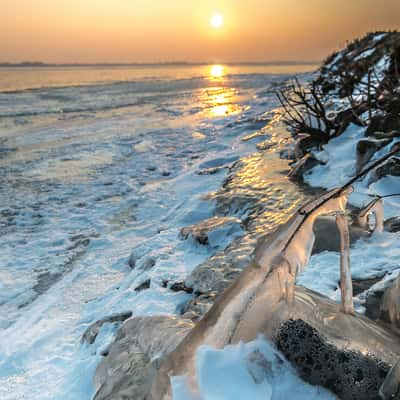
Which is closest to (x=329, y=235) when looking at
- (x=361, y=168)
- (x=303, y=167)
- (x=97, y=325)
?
(x=361, y=168)

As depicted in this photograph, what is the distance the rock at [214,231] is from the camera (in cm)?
474

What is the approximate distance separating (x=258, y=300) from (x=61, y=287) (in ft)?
12.7

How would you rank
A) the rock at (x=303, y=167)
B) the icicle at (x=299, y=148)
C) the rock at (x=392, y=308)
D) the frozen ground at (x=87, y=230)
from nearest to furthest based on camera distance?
the rock at (x=392, y=308), the frozen ground at (x=87, y=230), the rock at (x=303, y=167), the icicle at (x=299, y=148)

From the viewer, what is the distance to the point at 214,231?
190 inches

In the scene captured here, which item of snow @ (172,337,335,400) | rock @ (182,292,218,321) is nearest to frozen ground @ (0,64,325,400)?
snow @ (172,337,335,400)

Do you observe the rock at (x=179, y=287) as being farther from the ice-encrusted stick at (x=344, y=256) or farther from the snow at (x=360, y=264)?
the ice-encrusted stick at (x=344, y=256)

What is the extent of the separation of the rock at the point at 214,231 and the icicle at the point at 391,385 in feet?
11.3

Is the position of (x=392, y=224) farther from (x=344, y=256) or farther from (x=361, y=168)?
(x=344, y=256)

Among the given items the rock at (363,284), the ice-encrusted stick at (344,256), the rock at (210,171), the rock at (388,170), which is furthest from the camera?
the rock at (210,171)

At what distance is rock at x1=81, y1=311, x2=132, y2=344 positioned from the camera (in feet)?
10.9

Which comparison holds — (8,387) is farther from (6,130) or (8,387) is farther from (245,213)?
(6,130)

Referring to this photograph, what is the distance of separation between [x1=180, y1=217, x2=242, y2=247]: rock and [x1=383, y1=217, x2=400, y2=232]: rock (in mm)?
1629

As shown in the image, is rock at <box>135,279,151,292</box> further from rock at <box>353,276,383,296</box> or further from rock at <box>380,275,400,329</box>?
rock at <box>380,275,400,329</box>

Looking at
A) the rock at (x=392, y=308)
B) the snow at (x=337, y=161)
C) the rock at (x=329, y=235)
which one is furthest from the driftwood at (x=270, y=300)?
the snow at (x=337, y=161)
